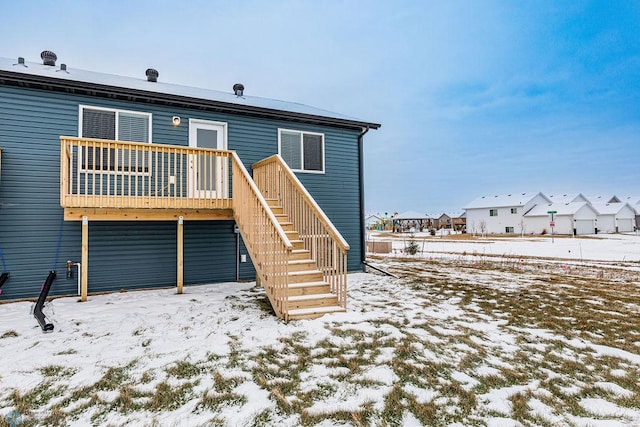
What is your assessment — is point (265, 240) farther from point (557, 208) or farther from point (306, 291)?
point (557, 208)

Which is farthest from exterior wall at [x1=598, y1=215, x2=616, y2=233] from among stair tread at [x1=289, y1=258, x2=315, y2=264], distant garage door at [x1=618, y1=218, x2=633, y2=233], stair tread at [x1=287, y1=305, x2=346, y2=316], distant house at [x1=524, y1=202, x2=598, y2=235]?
stair tread at [x1=287, y1=305, x2=346, y2=316]

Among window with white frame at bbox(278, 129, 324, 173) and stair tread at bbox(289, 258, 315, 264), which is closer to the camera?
A: stair tread at bbox(289, 258, 315, 264)

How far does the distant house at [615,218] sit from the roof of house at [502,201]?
7830mm

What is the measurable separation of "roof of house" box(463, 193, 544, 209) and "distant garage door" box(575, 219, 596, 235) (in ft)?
17.3

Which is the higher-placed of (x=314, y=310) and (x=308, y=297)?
(x=308, y=297)

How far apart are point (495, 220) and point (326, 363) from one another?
42252 millimetres

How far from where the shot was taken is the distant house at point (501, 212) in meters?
37.6

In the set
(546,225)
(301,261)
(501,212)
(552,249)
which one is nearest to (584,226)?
(546,225)

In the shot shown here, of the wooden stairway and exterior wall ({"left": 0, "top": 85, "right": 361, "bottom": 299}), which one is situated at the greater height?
exterior wall ({"left": 0, "top": 85, "right": 361, "bottom": 299})

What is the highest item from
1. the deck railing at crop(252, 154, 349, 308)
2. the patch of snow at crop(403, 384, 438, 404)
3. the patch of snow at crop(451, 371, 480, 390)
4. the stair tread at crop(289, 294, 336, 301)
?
the deck railing at crop(252, 154, 349, 308)

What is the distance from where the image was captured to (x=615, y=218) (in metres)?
38.5

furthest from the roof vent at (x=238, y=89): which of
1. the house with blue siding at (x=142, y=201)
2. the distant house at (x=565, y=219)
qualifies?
the distant house at (x=565, y=219)

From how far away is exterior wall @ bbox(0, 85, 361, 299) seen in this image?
5.90 metres

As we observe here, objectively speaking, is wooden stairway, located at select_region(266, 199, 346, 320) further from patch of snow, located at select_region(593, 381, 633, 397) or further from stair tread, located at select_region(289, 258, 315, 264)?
patch of snow, located at select_region(593, 381, 633, 397)
